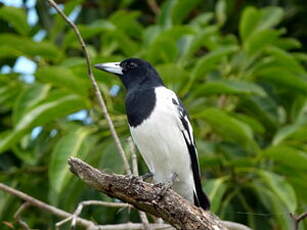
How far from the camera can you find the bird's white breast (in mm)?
4391

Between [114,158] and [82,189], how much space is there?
30 centimetres

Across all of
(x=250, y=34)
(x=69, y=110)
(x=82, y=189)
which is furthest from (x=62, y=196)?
(x=250, y=34)

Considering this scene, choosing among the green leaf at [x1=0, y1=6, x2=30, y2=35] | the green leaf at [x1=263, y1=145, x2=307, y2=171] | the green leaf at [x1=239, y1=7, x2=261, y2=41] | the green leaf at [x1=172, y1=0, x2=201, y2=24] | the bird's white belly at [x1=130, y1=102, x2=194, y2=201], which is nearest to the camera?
the bird's white belly at [x1=130, y1=102, x2=194, y2=201]

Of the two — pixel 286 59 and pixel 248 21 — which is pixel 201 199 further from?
pixel 248 21

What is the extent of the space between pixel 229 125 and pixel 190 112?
407 millimetres

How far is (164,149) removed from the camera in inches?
174

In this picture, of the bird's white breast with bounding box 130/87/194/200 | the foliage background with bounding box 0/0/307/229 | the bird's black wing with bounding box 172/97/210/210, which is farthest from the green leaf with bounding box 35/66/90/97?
the bird's black wing with bounding box 172/97/210/210

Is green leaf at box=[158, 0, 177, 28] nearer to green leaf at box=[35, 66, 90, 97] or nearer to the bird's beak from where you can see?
the bird's beak

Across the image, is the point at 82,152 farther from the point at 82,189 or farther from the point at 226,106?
the point at 226,106

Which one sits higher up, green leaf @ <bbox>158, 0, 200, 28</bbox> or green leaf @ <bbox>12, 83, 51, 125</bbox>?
green leaf @ <bbox>158, 0, 200, 28</bbox>

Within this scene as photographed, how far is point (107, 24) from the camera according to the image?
555 centimetres

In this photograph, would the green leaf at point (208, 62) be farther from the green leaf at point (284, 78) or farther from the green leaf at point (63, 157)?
the green leaf at point (63, 157)

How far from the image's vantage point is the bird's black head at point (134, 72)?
4.80 metres

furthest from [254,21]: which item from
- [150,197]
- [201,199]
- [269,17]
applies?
[150,197]
